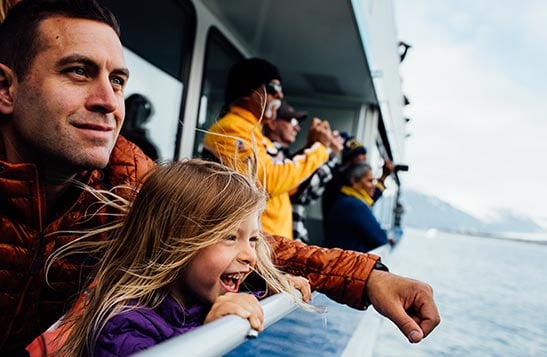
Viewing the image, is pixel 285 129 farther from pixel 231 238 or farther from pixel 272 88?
pixel 231 238

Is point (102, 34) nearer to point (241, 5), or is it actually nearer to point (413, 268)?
point (241, 5)

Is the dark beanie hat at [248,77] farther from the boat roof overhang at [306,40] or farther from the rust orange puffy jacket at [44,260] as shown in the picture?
the rust orange puffy jacket at [44,260]

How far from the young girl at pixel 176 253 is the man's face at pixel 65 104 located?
0.13m

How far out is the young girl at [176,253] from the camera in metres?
0.97

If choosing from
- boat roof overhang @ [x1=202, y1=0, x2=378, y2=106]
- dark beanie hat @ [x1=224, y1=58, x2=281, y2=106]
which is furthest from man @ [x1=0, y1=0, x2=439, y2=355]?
boat roof overhang @ [x1=202, y1=0, x2=378, y2=106]

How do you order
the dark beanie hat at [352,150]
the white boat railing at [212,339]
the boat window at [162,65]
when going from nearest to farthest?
the white boat railing at [212,339], the boat window at [162,65], the dark beanie hat at [352,150]

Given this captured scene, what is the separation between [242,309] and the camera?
0.74 m

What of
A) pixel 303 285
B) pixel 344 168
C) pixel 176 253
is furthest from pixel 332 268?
pixel 344 168

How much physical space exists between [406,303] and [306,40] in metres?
2.85

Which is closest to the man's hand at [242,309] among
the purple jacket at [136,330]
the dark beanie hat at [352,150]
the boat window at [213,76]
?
the purple jacket at [136,330]

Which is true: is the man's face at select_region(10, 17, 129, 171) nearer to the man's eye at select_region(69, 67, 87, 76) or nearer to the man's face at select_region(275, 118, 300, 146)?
the man's eye at select_region(69, 67, 87, 76)

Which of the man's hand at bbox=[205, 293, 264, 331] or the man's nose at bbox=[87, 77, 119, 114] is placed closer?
the man's hand at bbox=[205, 293, 264, 331]

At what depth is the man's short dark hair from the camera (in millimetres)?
1086

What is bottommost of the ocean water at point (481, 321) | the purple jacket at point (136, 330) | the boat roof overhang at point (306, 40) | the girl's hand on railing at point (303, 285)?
the ocean water at point (481, 321)
